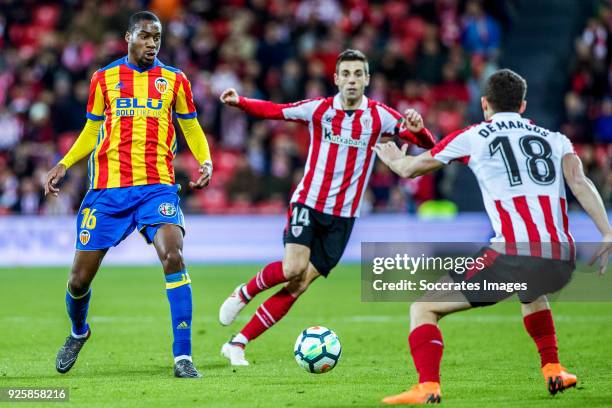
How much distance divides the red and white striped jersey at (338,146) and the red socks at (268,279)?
0.56 metres

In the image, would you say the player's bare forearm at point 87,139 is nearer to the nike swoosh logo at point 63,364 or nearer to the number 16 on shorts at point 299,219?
the nike swoosh logo at point 63,364

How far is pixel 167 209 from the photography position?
25.9 ft

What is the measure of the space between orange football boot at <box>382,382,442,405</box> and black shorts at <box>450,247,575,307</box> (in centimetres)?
54

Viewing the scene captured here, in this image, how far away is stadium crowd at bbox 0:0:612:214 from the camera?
1917cm

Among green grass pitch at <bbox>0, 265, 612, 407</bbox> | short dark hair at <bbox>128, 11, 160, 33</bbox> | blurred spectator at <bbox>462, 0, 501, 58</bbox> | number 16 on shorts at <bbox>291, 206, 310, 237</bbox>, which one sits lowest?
green grass pitch at <bbox>0, 265, 612, 407</bbox>

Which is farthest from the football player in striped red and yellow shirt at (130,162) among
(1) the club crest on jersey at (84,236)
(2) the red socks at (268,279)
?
(2) the red socks at (268,279)

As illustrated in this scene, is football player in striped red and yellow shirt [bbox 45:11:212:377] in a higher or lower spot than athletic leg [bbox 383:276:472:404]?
higher

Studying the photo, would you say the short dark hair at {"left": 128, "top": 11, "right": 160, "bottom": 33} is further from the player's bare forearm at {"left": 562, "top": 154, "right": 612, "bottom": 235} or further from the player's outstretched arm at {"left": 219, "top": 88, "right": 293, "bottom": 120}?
the player's bare forearm at {"left": 562, "top": 154, "right": 612, "bottom": 235}

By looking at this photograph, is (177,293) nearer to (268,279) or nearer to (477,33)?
(268,279)

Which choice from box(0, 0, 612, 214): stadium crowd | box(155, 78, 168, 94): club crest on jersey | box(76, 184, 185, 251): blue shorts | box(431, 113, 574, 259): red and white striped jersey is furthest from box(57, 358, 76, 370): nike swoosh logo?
box(0, 0, 612, 214): stadium crowd

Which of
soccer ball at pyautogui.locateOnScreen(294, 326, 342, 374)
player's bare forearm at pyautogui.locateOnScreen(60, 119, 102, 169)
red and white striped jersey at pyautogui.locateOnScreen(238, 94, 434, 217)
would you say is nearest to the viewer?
soccer ball at pyautogui.locateOnScreen(294, 326, 342, 374)

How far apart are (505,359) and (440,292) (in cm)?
247

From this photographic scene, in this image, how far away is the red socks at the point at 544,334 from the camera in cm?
708

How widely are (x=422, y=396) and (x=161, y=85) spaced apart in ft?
9.99
